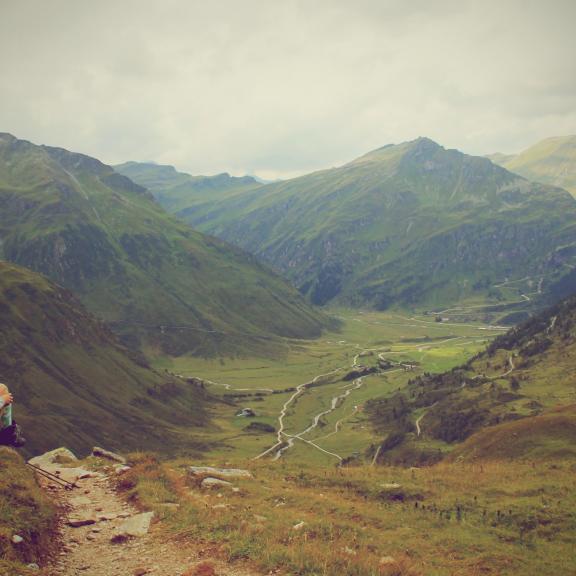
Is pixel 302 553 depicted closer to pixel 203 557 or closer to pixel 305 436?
pixel 203 557

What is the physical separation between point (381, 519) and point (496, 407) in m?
115

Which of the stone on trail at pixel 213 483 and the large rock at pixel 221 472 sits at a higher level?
the stone on trail at pixel 213 483

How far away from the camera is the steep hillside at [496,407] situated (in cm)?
5472

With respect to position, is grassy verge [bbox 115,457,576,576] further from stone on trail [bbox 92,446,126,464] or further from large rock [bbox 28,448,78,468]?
large rock [bbox 28,448,78,468]

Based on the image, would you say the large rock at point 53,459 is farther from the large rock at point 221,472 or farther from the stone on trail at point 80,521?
the stone on trail at point 80,521

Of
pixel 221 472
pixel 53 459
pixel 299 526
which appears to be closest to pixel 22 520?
pixel 299 526

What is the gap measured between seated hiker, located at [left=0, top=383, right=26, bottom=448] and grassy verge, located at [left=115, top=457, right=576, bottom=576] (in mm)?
7635

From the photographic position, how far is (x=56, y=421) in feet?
442

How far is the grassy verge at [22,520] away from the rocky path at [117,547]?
93cm

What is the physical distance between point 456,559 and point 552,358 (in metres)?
163

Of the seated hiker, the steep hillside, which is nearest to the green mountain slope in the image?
the steep hillside

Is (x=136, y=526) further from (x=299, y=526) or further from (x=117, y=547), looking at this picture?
(x=299, y=526)

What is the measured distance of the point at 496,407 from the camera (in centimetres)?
13288

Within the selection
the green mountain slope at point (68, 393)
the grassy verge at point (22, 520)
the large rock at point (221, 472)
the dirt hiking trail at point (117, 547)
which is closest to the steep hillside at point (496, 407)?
the large rock at point (221, 472)
